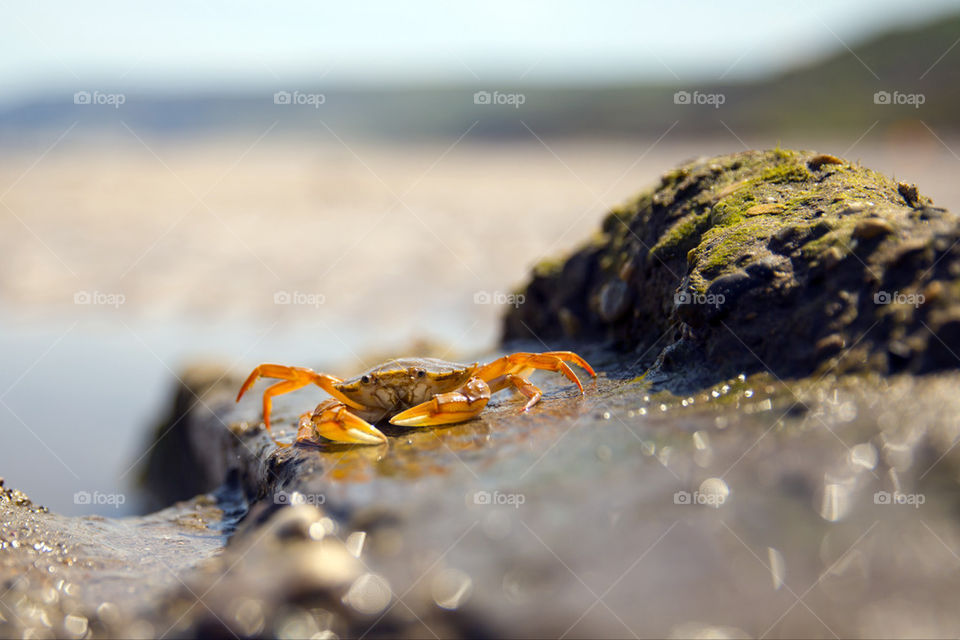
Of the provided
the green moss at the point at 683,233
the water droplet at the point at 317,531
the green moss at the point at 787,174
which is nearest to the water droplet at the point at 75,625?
the water droplet at the point at 317,531

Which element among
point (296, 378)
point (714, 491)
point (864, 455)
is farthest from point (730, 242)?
point (296, 378)

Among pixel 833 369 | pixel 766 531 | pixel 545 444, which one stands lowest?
pixel 766 531

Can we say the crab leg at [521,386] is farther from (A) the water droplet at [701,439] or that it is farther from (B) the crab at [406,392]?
(A) the water droplet at [701,439]

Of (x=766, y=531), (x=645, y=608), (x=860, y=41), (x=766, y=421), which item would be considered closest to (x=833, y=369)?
(x=766, y=421)

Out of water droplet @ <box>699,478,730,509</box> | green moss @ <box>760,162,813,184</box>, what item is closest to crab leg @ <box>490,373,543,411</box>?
water droplet @ <box>699,478,730,509</box>

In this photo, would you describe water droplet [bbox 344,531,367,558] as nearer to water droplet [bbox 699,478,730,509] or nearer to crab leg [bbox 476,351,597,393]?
water droplet [bbox 699,478,730,509]

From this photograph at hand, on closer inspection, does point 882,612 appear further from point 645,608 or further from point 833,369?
point 833,369
